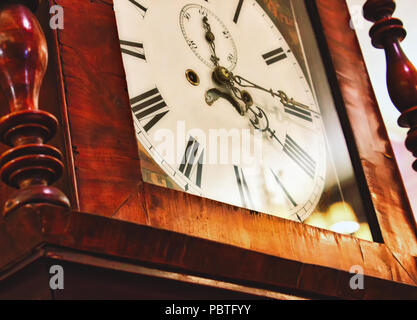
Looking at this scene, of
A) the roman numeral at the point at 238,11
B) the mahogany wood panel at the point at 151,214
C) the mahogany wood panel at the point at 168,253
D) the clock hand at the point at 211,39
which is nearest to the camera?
the mahogany wood panel at the point at 168,253

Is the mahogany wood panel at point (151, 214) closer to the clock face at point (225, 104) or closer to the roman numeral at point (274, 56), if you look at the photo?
the clock face at point (225, 104)

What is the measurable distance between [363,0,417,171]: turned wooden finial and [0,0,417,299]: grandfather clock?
12 centimetres

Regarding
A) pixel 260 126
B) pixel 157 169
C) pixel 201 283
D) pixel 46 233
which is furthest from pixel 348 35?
pixel 46 233

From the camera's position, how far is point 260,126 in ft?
4.56

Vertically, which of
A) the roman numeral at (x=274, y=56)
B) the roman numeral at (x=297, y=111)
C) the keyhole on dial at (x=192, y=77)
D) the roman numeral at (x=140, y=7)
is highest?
the roman numeral at (x=274, y=56)

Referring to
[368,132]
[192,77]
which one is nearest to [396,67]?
[368,132]

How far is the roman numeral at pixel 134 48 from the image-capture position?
1208 mm

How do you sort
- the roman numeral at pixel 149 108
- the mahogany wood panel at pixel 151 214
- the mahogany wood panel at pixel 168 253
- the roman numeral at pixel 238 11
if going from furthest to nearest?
1. the roman numeral at pixel 238 11
2. the roman numeral at pixel 149 108
3. the mahogany wood panel at pixel 151 214
4. the mahogany wood panel at pixel 168 253

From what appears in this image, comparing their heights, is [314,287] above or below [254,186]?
below

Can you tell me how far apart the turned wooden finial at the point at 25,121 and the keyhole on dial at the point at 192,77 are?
40cm

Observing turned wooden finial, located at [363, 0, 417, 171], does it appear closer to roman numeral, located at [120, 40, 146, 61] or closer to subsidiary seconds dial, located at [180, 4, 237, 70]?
subsidiary seconds dial, located at [180, 4, 237, 70]

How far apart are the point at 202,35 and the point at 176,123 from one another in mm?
245

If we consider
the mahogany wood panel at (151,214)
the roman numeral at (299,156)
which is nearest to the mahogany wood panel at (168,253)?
the mahogany wood panel at (151,214)
